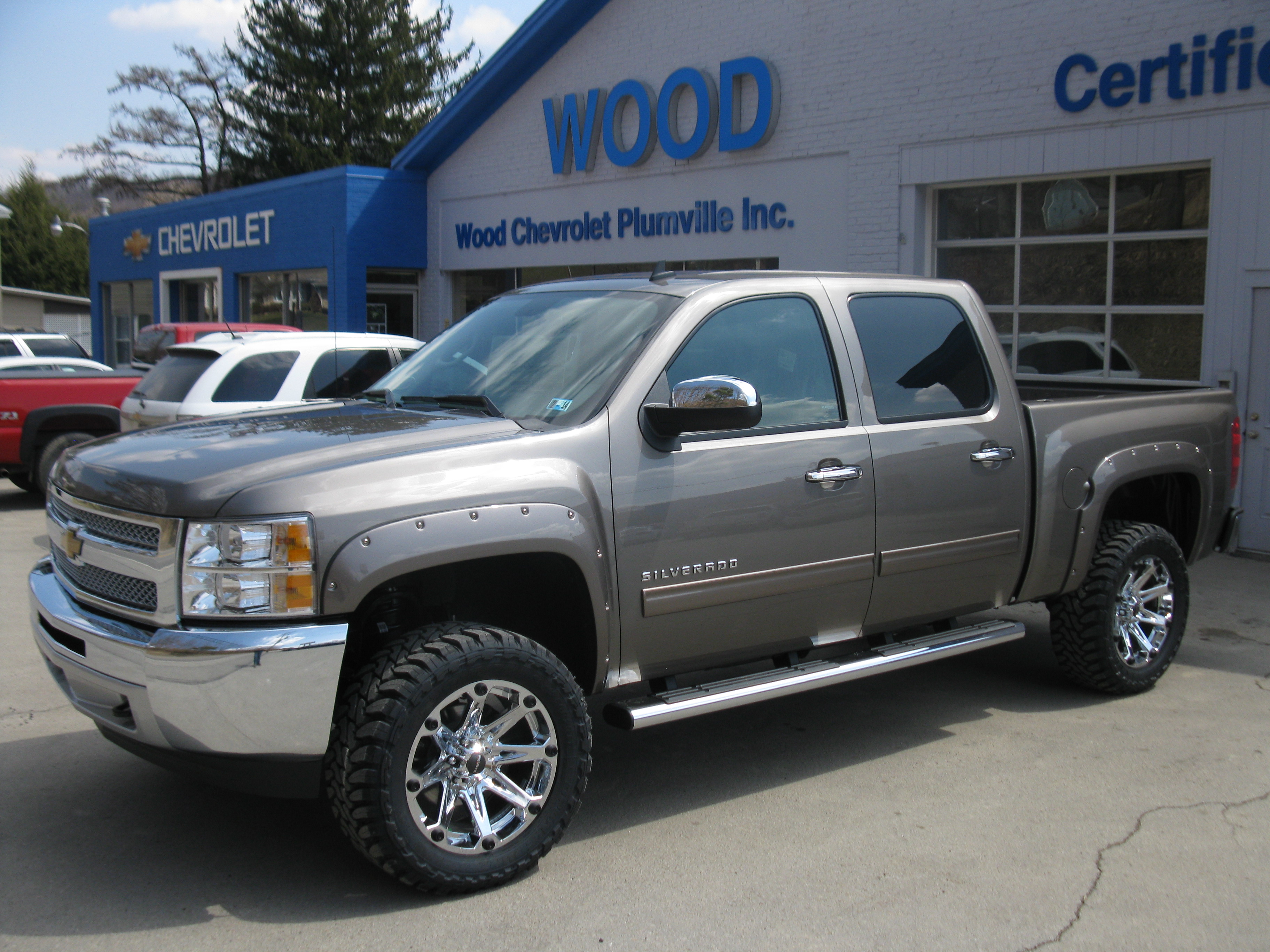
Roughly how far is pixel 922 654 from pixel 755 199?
32.1 feet

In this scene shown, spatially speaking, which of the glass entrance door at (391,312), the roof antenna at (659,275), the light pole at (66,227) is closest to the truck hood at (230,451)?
the roof antenna at (659,275)

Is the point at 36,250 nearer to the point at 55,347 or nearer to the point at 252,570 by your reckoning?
the point at 55,347

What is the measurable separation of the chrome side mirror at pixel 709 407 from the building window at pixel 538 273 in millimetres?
8939

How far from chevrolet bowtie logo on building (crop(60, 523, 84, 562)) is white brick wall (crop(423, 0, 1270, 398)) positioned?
8.95 metres

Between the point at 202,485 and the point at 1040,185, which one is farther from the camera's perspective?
the point at 1040,185

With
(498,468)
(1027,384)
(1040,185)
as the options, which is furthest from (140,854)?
(1040,185)

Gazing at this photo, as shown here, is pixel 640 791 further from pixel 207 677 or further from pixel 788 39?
pixel 788 39

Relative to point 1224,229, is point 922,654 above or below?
below

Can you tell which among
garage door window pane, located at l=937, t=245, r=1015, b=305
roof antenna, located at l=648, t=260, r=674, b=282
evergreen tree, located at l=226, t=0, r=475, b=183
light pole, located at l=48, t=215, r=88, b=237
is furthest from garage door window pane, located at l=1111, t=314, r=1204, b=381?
light pole, located at l=48, t=215, r=88, b=237

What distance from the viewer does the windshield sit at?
14.2 feet

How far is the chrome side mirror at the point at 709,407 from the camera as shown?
13.2 ft

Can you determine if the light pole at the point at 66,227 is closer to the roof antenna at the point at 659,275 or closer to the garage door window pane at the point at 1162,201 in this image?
the garage door window pane at the point at 1162,201

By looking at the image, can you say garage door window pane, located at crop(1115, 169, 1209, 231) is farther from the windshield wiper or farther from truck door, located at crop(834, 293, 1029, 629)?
the windshield wiper

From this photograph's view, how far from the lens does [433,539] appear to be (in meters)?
3.64
